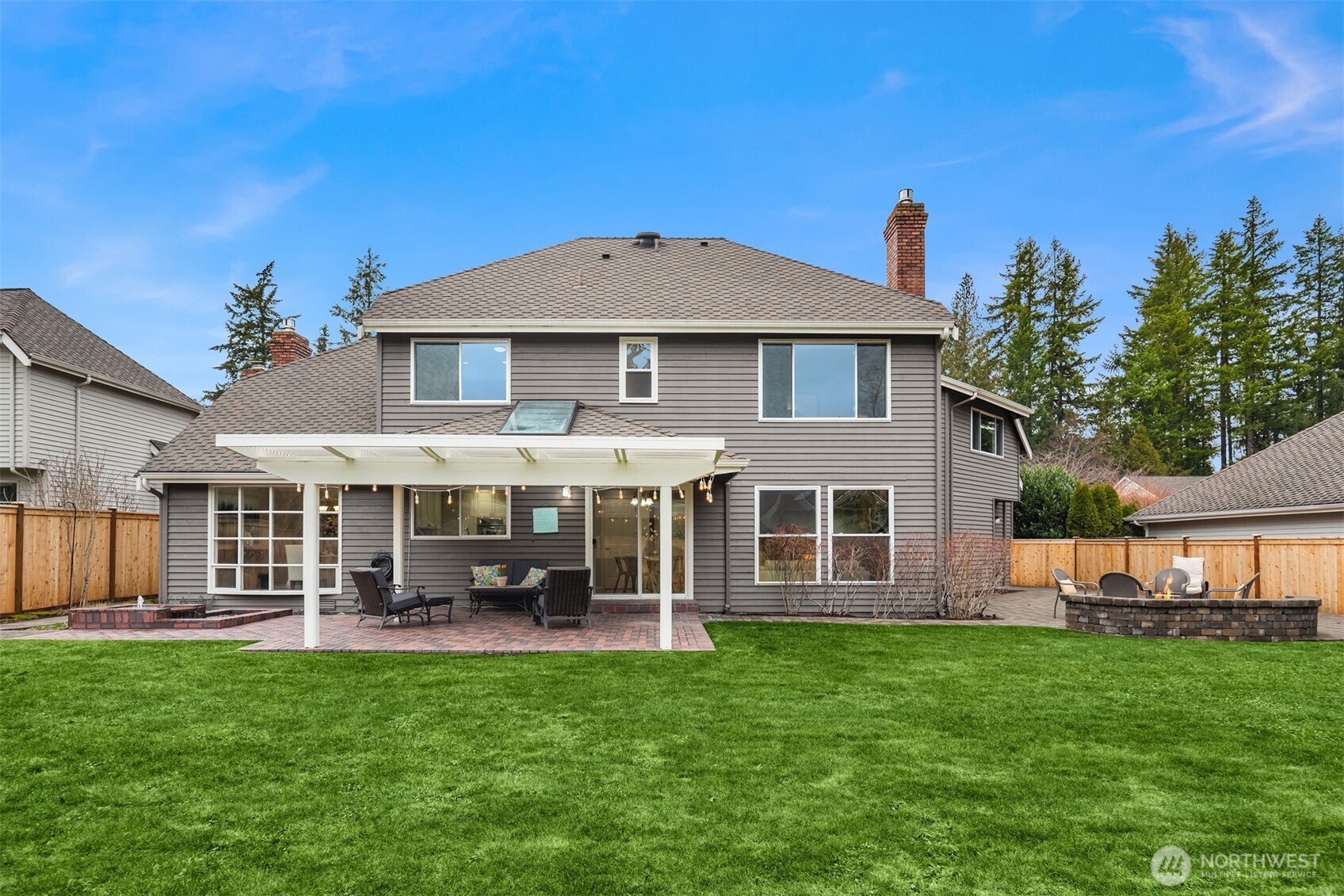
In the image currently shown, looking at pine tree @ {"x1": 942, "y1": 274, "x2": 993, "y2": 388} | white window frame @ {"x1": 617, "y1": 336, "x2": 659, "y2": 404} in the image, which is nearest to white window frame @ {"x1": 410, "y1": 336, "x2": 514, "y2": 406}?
white window frame @ {"x1": 617, "y1": 336, "x2": 659, "y2": 404}

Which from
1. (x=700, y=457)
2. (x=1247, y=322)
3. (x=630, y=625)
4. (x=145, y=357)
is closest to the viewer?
(x=700, y=457)

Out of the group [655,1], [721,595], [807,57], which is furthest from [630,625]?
[807,57]

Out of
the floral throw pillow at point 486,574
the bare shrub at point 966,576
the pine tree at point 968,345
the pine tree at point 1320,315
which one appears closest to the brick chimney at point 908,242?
the bare shrub at point 966,576

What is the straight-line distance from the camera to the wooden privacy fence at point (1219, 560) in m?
14.0

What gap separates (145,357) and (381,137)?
2352cm

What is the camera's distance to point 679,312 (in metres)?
13.0

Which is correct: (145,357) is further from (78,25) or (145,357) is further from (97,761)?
(97,761)

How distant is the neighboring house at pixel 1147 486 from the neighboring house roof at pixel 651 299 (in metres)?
26.8

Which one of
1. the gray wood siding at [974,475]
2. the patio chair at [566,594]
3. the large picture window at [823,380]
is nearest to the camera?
the patio chair at [566,594]

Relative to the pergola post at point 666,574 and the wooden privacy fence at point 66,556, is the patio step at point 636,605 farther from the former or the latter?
the wooden privacy fence at point 66,556

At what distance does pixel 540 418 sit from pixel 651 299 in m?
3.23

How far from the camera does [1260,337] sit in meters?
33.7

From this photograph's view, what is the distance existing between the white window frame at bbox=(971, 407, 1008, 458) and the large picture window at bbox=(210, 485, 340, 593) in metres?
13.6

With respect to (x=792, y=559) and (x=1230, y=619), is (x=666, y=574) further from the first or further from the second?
(x=1230, y=619)
